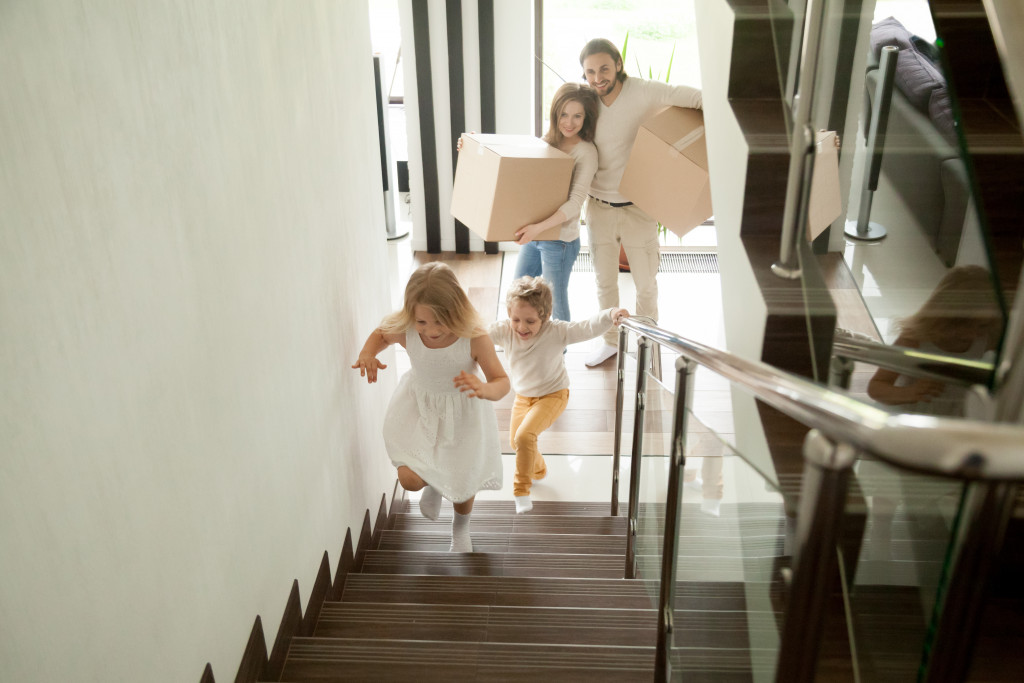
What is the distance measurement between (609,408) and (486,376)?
1523 mm

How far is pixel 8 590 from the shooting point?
96 cm

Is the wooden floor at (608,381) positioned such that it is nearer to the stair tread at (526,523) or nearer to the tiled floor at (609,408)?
the tiled floor at (609,408)

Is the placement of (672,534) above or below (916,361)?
below

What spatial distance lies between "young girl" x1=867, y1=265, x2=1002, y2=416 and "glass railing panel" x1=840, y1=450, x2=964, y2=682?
30 centimetres

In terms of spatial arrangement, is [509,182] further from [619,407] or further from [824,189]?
[824,189]

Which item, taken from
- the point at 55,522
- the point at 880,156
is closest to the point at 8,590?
the point at 55,522

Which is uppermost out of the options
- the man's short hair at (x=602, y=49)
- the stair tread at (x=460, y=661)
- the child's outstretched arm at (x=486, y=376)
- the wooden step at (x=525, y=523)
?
the man's short hair at (x=602, y=49)

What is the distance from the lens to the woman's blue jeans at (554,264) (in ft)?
13.3

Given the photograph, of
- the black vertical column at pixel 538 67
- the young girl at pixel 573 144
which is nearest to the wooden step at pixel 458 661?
the young girl at pixel 573 144

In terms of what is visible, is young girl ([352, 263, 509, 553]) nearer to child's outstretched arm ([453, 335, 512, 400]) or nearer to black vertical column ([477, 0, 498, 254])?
child's outstretched arm ([453, 335, 512, 400])

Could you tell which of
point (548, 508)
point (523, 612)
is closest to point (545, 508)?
point (548, 508)

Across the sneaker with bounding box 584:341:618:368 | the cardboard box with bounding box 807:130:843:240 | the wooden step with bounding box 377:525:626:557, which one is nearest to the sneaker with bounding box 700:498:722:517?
the cardboard box with bounding box 807:130:843:240

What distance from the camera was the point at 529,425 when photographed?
3150 millimetres

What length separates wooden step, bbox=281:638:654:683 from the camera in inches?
74.5
